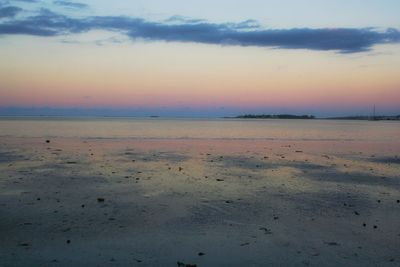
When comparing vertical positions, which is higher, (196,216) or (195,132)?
(195,132)

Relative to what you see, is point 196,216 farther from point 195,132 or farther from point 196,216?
point 195,132

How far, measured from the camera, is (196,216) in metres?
12.6

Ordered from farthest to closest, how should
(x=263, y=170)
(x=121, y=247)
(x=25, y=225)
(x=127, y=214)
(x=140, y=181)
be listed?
(x=263, y=170) → (x=140, y=181) → (x=127, y=214) → (x=25, y=225) → (x=121, y=247)

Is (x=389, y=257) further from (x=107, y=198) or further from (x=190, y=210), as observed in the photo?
(x=107, y=198)

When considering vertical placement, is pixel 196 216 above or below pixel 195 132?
below

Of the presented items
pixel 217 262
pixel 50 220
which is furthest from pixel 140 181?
pixel 217 262

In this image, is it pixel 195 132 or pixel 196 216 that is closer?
pixel 196 216

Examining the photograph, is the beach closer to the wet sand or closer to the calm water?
the wet sand

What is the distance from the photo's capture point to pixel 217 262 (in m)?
8.80

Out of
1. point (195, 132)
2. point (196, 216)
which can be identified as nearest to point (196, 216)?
point (196, 216)

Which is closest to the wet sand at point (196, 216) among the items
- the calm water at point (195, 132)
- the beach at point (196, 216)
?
the beach at point (196, 216)

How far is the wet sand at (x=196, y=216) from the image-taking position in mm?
9203

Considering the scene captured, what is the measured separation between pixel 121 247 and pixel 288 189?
30.6 ft

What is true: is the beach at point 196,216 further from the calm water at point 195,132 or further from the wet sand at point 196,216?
the calm water at point 195,132
